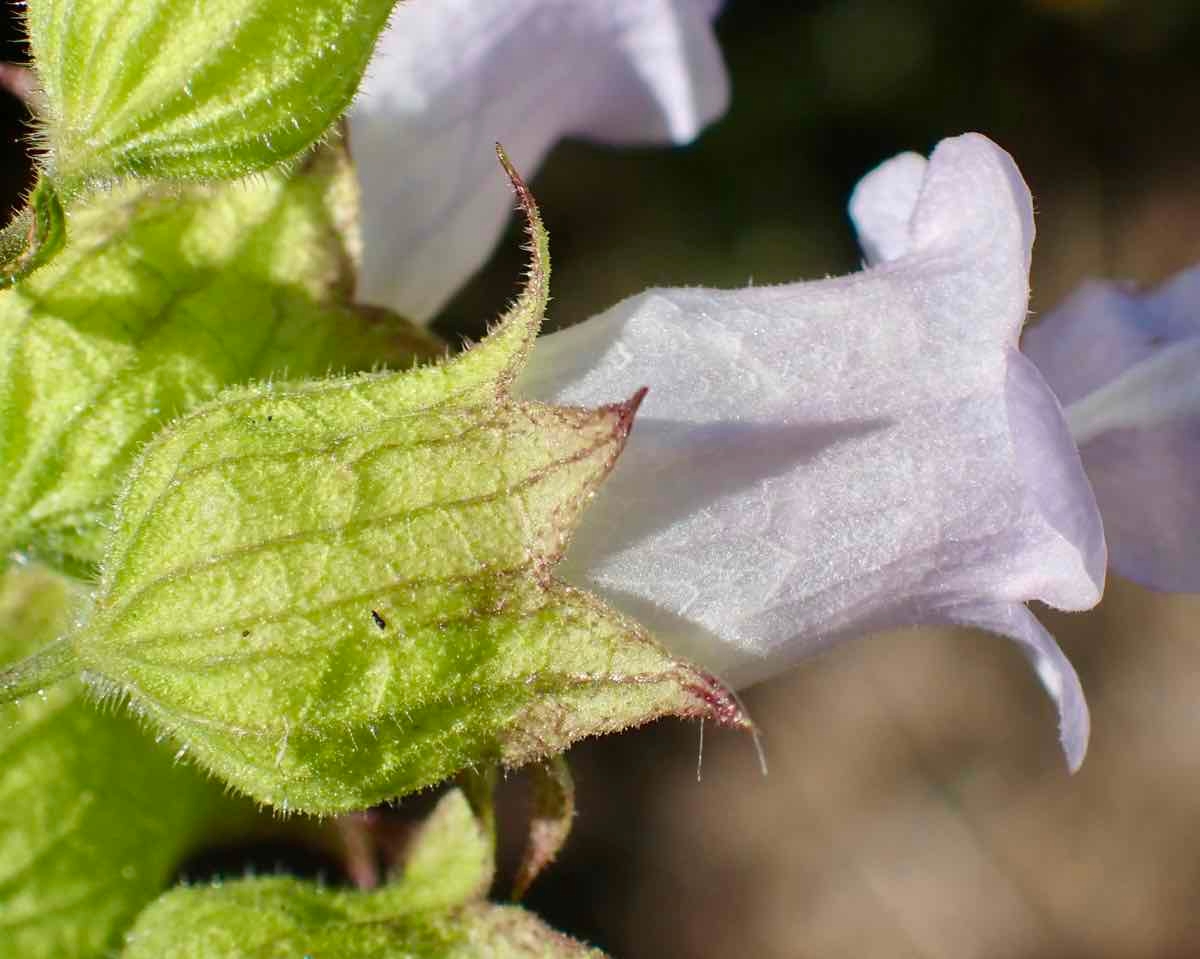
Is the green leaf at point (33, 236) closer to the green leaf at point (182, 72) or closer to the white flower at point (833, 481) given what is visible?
the green leaf at point (182, 72)

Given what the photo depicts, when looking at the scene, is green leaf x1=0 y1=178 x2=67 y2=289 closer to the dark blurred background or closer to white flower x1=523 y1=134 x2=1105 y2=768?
white flower x1=523 y1=134 x2=1105 y2=768

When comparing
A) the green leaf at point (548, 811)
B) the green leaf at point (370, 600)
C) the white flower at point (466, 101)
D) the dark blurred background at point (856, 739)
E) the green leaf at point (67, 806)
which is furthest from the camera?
the dark blurred background at point (856, 739)

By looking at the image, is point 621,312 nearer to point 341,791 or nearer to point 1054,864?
point 341,791

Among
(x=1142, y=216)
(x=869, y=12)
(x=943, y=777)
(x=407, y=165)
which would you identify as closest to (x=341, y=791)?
(x=407, y=165)

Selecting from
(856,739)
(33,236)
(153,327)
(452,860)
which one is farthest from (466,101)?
(856,739)

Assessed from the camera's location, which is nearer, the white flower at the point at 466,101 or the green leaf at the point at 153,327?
the green leaf at the point at 153,327

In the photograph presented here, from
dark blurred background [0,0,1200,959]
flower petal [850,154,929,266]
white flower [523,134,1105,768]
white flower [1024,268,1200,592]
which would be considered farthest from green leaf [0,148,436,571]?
dark blurred background [0,0,1200,959]

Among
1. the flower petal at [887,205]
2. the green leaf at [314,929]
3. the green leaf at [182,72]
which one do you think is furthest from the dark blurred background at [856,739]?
the green leaf at [182,72]
